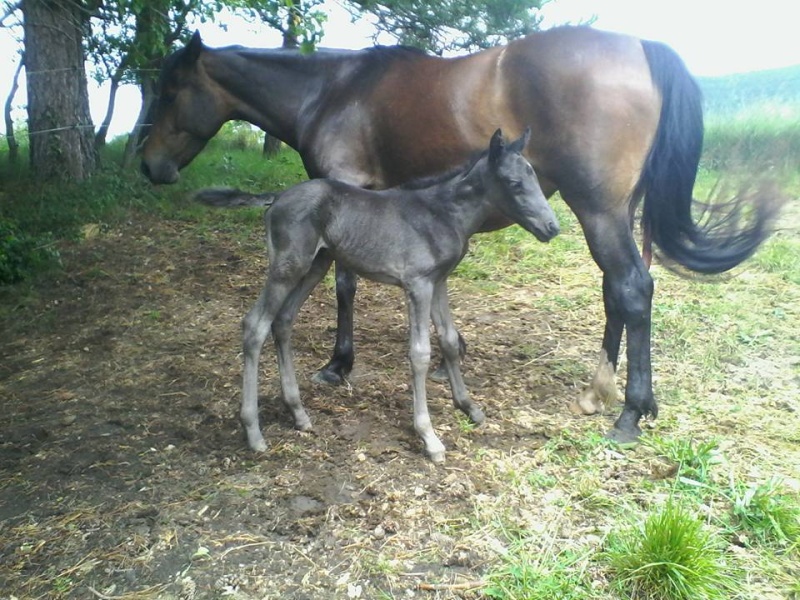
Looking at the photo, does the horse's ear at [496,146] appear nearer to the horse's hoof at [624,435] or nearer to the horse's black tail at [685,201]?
the horse's black tail at [685,201]

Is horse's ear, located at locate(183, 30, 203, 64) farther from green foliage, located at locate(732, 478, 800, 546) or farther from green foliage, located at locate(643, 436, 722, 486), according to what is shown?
green foliage, located at locate(732, 478, 800, 546)

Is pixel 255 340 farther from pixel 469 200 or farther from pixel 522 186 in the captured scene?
pixel 522 186

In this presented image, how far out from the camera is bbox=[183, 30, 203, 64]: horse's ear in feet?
14.0

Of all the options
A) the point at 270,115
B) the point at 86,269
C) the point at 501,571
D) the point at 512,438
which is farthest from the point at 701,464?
the point at 86,269

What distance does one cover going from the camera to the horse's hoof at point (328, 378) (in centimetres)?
441

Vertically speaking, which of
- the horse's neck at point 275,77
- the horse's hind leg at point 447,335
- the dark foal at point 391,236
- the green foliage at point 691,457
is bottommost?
the green foliage at point 691,457

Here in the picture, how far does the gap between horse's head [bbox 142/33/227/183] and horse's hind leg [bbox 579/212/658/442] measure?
105 inches

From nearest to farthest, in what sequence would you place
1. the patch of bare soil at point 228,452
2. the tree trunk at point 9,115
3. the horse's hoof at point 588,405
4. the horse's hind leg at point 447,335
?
1. the patch of bare soil at point 228,452
2. the horse's hind leg at point 447,335
3. the horse's hoof at point 588,405
4. the tree trunk at point 9,115

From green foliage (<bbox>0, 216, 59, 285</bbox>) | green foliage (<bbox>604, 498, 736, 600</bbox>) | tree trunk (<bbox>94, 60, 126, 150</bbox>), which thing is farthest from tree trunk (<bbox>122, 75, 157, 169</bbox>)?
green foliage (<bbox>604, 498, 736, 600</bbox>)

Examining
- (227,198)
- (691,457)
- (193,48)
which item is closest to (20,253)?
(193,48)

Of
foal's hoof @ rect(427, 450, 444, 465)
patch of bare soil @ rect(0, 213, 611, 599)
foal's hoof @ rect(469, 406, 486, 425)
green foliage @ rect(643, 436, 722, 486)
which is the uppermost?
green foliage @ rect(643, 436, 722, 486)

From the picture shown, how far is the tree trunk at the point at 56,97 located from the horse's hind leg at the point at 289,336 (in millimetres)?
4182

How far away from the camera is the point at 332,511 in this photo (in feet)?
9.95

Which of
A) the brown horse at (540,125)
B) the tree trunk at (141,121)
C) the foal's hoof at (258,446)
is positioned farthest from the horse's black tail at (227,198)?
the tree trunk at (141,121)
